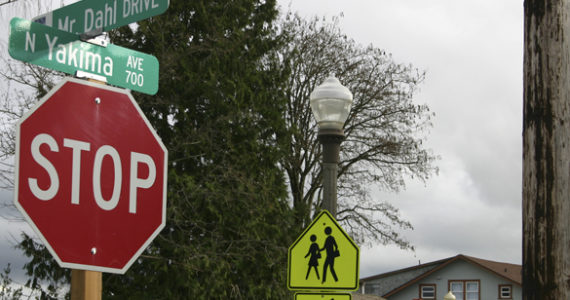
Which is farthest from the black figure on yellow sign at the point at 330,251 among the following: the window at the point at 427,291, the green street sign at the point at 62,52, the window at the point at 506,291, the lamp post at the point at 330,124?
the window at the point at 427,291

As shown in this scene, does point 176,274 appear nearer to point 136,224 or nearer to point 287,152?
point 287,152

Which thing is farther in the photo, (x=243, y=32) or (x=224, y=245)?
(x=243, y=32)

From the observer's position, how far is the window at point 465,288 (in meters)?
58.4

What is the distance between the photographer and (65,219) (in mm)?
3459

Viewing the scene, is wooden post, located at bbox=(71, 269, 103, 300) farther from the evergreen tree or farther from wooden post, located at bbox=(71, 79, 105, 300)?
the evergreen tree

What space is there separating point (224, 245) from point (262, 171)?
256 centimetres

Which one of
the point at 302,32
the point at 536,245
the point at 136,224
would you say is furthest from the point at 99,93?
the point at 302,32

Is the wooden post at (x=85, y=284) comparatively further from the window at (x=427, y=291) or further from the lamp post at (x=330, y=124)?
the window at (x=427, y=291)

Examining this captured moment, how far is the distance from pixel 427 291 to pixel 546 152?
2222 inches

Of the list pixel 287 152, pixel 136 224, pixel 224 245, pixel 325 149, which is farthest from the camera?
pixel 287 152

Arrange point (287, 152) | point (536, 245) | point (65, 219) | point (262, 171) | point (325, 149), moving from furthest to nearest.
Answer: point (287, 152) → point (262, 171) → point (325, 149) → point (536, 245) → point (65, 219)

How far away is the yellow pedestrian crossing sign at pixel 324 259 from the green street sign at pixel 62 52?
370 centimetres

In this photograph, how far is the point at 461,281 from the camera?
194ft

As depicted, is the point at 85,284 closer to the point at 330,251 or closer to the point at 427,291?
the point at 330,251
